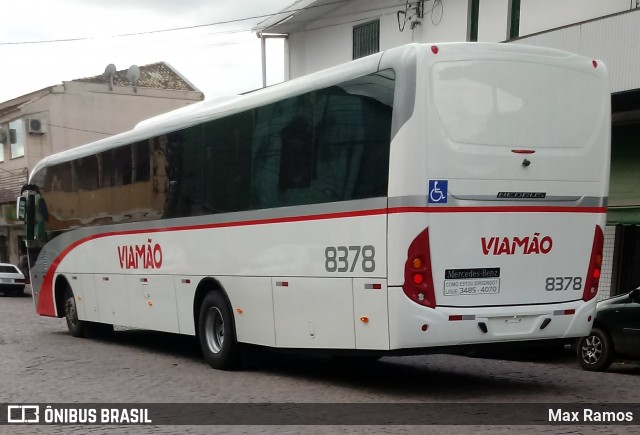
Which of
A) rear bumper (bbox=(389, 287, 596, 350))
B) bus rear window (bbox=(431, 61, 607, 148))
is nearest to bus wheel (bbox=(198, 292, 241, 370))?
rear bumper (bbox=(389, 287, 596, 350))

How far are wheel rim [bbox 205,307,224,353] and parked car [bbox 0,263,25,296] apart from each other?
2531cm

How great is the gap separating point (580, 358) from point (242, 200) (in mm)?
5386

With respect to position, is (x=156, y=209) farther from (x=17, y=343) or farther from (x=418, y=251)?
(x=418, y=251)

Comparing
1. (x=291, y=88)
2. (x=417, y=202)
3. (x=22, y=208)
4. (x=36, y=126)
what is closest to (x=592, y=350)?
(x=417, y=202)

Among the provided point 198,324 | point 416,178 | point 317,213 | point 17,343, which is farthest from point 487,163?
point 17,343

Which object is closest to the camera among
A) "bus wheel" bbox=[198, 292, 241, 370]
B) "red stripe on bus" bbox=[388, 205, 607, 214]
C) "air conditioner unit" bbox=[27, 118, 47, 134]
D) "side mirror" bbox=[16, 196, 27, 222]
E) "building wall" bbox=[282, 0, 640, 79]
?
"red stripe on bus" bbox=[388, 205, 607, 214]

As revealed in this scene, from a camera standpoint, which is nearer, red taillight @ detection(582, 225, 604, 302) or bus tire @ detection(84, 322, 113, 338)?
red taillight @ detection(582, 225, 604, 302)

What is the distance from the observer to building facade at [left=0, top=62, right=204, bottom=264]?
42.5 metres

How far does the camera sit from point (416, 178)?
835cm

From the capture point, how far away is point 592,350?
40.1 feet

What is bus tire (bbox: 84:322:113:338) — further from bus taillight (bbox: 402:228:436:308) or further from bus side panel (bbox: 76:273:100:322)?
bus taillight (bbox: 402:228:436:308)

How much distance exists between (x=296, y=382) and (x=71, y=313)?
771 cm

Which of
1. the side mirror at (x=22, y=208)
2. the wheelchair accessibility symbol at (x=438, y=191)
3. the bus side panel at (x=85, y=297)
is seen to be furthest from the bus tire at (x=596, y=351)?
the side mirror at (x=22, y=208)

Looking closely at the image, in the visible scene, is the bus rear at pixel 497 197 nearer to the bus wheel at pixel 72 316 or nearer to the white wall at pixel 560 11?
the white wall at pixel 560 11
